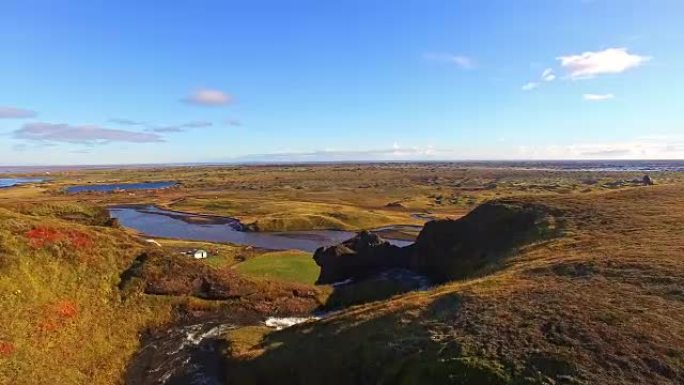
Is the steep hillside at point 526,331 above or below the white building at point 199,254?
above

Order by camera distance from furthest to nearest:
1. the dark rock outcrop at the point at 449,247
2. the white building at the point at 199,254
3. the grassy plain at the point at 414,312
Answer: the white building at the point at 199,254
the dark rock outcrop at the point at 449,247
the grassy plain at the point at 414,312

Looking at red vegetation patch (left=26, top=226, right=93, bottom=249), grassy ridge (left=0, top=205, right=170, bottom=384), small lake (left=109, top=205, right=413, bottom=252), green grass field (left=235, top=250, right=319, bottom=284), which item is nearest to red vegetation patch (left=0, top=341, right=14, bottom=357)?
grassy ridge (left=0, top=205, right=170, bottom=384)

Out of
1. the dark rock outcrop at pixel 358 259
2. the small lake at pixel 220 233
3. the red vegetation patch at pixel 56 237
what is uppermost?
the red vegetation patch at pixel 56 237

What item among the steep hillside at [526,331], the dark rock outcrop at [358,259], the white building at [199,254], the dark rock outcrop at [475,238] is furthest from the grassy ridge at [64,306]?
the dark rock outcrop at [475,238]

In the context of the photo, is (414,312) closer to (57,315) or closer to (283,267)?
(57,315)

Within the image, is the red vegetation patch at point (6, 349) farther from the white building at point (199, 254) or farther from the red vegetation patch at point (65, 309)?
the white building at point (199, 254)

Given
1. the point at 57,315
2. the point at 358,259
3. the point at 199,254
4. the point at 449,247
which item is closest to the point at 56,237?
the point at 57,315

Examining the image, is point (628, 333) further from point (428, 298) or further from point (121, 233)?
point (121, 233)

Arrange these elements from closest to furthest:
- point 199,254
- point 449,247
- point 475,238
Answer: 1. point 475,238
2. point 449,247
3. point 199,254
